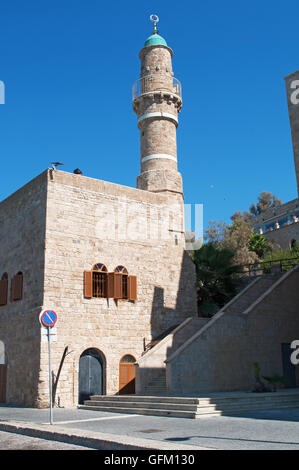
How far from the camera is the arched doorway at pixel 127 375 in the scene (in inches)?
688

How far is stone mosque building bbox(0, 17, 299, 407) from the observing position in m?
16.2

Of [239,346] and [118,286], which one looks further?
[118,286]

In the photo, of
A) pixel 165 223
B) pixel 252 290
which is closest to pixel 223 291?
pixel 252 290

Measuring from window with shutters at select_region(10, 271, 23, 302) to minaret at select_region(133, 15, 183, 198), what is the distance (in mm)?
7672

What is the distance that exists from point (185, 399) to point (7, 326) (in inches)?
365

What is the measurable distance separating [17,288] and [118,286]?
3959 millimetres

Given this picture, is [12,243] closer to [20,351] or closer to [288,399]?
[20,351]

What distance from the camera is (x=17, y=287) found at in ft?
59.0

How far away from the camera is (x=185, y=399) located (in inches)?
475

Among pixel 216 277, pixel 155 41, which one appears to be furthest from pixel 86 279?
pixel 155 41

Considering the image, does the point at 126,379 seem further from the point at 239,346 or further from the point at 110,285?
the point at 239,346

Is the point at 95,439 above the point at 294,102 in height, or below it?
below

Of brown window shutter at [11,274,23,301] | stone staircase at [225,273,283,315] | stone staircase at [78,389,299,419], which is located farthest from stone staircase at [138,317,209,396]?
brown window shutter at [11,274,23,301]

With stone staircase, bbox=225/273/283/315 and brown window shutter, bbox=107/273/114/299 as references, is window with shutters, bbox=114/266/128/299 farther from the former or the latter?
stone staircase, bbox=225/273/283/315
